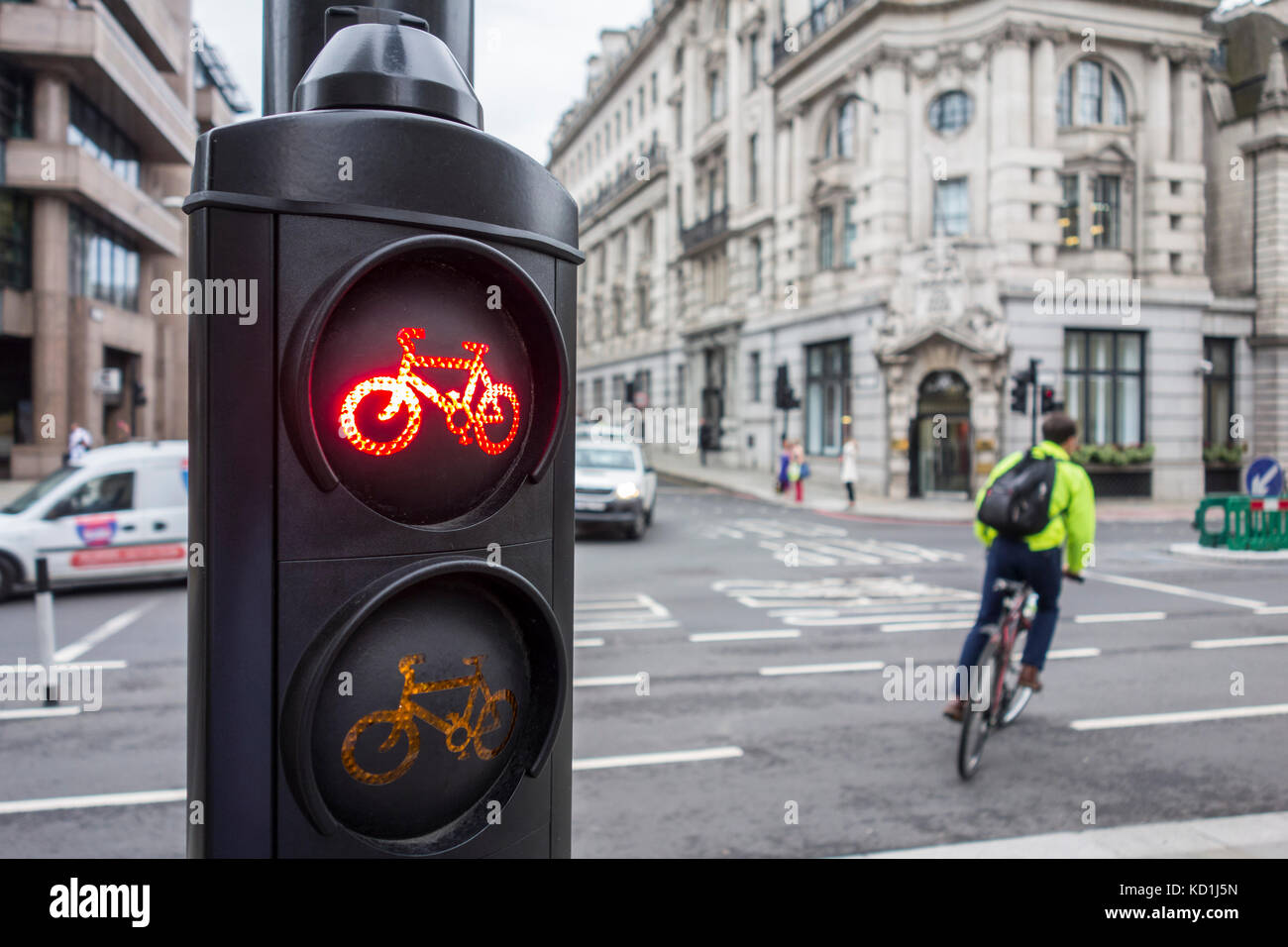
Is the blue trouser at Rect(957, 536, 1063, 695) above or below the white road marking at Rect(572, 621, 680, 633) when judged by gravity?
above

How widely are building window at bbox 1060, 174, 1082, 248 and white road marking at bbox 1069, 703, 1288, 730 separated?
24.5 meters

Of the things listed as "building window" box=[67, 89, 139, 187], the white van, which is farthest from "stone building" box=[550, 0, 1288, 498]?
"building window" box=[67, 89, 139, 187]

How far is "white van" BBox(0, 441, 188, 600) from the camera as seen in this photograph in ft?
38.1

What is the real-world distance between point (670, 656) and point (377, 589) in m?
7.52

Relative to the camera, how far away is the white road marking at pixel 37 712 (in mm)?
6859

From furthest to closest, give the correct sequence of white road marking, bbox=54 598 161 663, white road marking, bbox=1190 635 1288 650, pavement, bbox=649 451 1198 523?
pavement, bbox=649 451 1198 523, white road marking, bbox=1190 635 1288 650, white road marking, bbox=54 598 161 663

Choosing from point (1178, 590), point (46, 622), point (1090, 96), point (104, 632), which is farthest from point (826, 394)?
point (46, 622)

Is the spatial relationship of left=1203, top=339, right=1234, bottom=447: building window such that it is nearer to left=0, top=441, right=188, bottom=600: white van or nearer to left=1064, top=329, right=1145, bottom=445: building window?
left=1064, top=329, right=1145, bottom=445: building window

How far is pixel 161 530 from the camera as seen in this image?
476 inches

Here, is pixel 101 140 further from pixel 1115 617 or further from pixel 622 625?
pixel 1115 617

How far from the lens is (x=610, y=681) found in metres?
7.91

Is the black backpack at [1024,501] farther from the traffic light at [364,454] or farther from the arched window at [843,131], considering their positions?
the arched window at [843,131]

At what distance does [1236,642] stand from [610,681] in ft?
19.2
